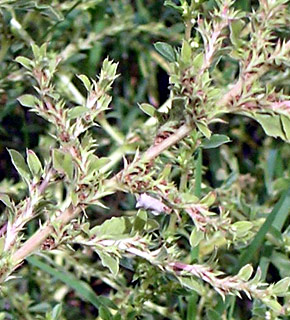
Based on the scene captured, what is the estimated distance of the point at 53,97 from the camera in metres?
0.69

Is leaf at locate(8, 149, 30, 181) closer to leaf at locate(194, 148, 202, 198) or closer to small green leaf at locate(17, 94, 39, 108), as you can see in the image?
small green leaf at locate(17, 94, 39, 108)

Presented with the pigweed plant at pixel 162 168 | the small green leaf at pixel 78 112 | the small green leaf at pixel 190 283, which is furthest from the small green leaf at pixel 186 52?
the small green leaf at pixel 190 283

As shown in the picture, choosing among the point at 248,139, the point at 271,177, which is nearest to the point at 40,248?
the point at 271,177

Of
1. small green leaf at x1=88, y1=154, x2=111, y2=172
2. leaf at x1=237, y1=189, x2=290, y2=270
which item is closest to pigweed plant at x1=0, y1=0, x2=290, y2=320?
small green leaf at x1=88, y1=154, x2=111, y2=172

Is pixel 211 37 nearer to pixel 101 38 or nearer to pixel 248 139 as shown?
pixel 101 38

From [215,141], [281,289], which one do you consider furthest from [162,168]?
[281,289]

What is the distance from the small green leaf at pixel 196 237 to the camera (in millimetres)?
700

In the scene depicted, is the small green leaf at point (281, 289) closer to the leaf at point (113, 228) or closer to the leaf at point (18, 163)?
the leaf at point (113, 228)

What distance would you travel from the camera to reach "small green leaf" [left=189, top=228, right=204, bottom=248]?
2.30 ft

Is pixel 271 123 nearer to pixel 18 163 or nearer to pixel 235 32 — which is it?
pixel 235 32

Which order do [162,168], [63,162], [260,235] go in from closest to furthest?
[63,162]
[162,168]
[260,235]

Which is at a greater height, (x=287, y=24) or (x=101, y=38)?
(x=287, y=24)

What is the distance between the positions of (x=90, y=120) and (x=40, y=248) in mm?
127

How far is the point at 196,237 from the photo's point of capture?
2.31ft
